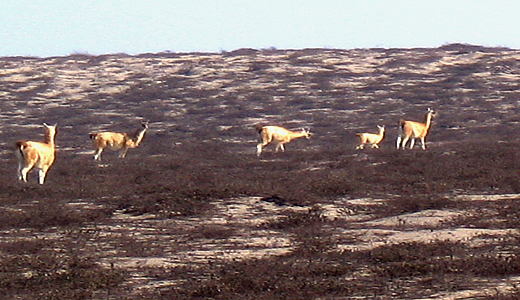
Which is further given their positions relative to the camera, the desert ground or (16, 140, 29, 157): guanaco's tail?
(16, 140, 29, 157): guanaco's tail

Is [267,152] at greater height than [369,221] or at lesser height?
lesser

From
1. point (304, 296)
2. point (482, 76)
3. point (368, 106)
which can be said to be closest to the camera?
point (304, 296)

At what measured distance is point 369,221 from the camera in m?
13.2

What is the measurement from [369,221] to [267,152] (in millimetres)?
15123

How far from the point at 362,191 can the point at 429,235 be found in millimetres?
4539

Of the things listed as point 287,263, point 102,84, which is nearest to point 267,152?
point 287,263

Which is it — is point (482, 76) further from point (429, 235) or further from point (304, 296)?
point (304, 296)

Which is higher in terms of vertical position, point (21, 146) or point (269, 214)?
point (269, 214)

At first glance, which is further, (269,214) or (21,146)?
(21,146)

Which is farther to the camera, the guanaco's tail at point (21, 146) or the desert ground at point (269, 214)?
the guanaco's tail at point (21, 146)

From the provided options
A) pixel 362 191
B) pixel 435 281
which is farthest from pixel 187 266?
pixel 362 191

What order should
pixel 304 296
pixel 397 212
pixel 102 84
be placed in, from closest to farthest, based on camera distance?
pixel 304 296, pixel 397 212, pixel 102 84

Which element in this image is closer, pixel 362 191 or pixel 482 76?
pixel 362 191

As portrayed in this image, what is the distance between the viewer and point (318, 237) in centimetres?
1168
